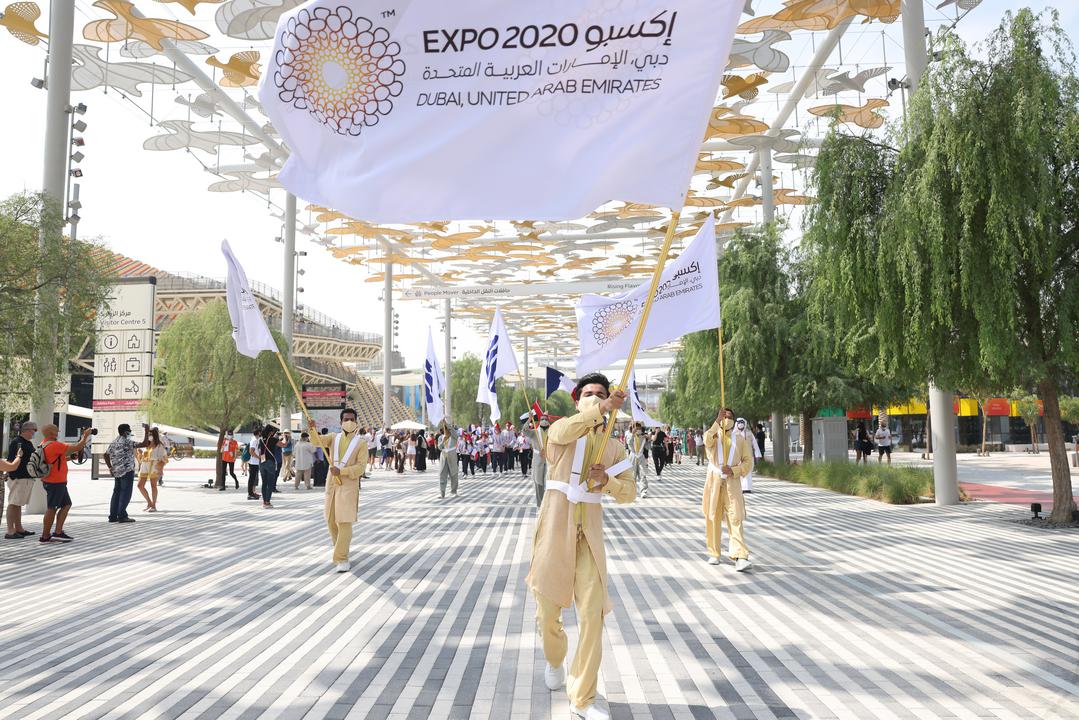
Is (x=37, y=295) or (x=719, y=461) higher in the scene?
(x=37, y=295)

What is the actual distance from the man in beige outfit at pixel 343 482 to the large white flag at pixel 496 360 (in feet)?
22.0

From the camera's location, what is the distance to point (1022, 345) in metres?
12.2

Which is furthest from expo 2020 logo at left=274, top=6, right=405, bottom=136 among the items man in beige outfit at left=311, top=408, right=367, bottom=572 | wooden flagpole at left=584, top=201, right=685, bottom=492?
man in beige outfit at left=311, top=408, right=367, bottom=572

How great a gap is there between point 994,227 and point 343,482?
939 centimetres

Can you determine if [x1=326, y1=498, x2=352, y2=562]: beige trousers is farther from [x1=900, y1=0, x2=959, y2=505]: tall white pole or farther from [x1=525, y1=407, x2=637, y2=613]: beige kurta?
[x1=900, y1=0, x2=959, y2=505]: tall white pole

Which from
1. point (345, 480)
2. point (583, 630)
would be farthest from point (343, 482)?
point (583, 630)

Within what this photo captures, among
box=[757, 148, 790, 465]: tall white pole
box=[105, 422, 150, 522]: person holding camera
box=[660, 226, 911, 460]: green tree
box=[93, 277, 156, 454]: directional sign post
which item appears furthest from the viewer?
box=[757, 148, 790, 465]: tall white pole

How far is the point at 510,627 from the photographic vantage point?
658 centimetres

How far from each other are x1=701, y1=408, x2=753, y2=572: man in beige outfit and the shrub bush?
8.74 meters

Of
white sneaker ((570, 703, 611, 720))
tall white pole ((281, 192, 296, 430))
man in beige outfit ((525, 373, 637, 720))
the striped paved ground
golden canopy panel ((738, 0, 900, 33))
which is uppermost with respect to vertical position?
golden canopy panel ((738, 0, 900, 33))

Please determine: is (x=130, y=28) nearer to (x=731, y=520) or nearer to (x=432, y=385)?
(x=432, y=385)

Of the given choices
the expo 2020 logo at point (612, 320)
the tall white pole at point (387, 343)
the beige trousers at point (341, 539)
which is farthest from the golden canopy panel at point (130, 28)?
the tall white pole at point (387, 343)

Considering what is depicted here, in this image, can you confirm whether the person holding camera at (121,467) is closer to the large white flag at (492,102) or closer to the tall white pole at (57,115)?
the tall white pole at (57,115)

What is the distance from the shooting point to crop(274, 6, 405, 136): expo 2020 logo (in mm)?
4801
